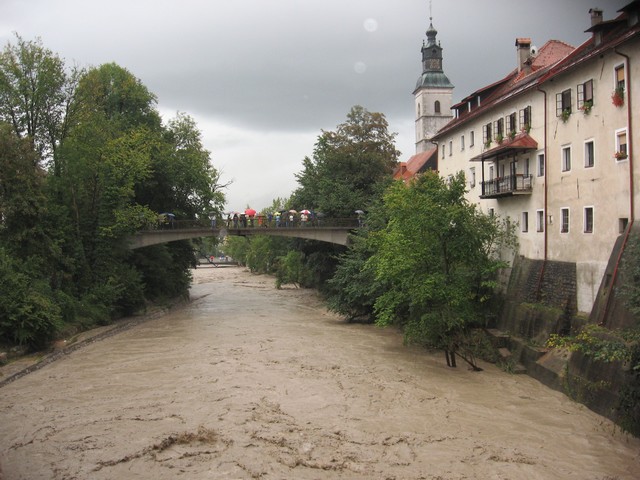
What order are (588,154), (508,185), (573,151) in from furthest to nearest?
(508,185) → (573,151) → (588,154)

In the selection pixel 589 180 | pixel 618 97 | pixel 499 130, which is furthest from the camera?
pixel 499 130

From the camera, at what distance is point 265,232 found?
4359 centimetres

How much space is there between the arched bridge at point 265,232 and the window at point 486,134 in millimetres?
12302

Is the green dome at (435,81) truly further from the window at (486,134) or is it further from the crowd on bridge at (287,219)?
the window at (486,134)

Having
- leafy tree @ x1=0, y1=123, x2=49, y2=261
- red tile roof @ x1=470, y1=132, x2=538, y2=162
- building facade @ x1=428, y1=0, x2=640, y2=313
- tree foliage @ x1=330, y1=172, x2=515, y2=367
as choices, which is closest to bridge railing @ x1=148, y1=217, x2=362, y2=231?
leafy tree @ x1=0, y1=123, x2=49, y2=261

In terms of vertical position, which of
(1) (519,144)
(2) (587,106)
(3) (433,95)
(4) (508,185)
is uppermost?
(3) (433,95)

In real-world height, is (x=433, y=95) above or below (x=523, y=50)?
above

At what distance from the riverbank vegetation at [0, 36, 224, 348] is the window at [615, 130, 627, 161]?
23.1 m

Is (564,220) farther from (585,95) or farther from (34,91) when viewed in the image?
(34,91)

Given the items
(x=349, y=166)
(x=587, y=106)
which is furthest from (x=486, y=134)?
(x=349, y=166)

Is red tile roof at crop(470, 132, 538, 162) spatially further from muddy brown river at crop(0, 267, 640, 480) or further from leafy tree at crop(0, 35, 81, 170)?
leafy tree at crop(0, 35, 81, 170)

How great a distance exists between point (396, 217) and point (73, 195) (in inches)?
798

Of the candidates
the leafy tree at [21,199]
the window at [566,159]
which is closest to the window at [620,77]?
the window at [566,159]

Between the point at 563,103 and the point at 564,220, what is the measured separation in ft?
15.6
